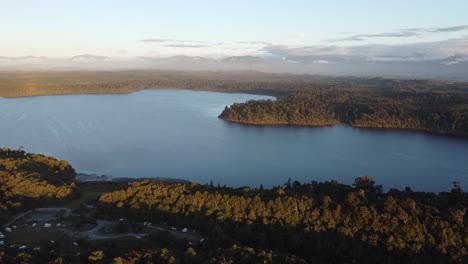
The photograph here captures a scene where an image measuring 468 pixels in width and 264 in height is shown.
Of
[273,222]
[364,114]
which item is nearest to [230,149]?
[273,222]

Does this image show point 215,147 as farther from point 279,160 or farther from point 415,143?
point 415,143

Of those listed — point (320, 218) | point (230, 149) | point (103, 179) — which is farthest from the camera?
point (230, 149)

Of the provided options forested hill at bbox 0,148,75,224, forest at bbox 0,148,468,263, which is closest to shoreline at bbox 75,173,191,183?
forested hill at bbox 0,148,75,224

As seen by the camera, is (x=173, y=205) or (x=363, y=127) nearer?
(x=173, y=205)

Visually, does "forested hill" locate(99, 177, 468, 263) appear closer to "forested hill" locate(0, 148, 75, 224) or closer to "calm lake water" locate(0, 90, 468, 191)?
"forested hill" locate(0, 148, 75, 224)

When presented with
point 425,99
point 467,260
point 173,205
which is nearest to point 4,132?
point 173,205

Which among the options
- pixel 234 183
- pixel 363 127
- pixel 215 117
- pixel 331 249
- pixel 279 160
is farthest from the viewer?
pixel 215 117

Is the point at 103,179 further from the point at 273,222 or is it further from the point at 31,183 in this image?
the point at 273,222

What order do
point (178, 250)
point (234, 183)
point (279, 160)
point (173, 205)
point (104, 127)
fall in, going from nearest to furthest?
point (178, 250) < point (173, 205) < point (234, 183) < point (279, 160) < point (104, 127)
